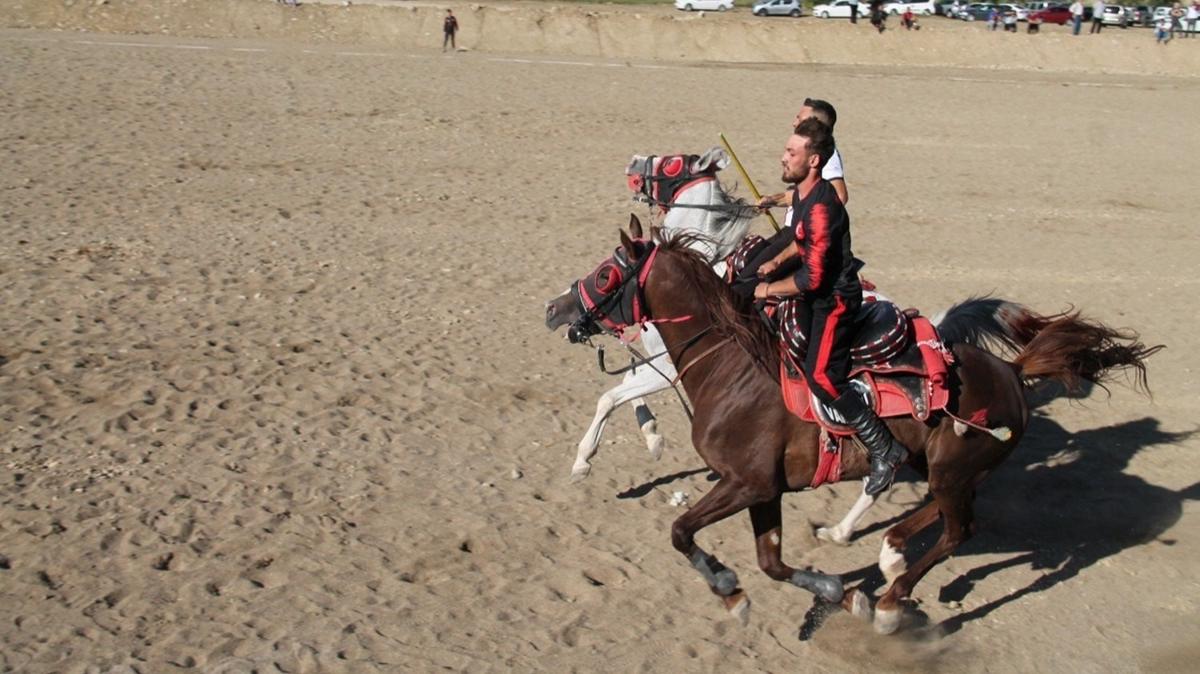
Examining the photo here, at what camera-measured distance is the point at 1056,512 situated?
30.7 feet

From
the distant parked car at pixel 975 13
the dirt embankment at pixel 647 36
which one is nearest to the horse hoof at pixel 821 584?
the dirt embankment at pixel 647 36

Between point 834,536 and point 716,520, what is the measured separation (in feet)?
→ 5.65

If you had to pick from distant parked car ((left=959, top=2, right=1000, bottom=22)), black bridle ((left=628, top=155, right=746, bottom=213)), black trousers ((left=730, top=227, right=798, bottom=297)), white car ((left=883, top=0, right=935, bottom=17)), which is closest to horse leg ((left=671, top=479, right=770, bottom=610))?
black trousers ((left=730, top=227, right=798, bottom=297))

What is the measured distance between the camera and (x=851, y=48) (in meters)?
40.9

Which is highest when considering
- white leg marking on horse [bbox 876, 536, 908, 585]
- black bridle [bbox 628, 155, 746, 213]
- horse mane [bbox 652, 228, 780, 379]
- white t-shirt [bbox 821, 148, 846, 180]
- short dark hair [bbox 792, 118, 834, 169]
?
short dark hair [bbox 792, 118, 834, 169]

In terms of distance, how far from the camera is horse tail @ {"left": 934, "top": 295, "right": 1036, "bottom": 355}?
8320 mm

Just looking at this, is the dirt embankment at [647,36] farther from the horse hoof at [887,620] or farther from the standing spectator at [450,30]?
the horse hoof at [887,620]

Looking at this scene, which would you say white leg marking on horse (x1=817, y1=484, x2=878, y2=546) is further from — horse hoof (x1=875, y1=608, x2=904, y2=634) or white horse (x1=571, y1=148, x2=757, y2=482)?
white horse (x1=571, y1=148, x2=757, y2=482)

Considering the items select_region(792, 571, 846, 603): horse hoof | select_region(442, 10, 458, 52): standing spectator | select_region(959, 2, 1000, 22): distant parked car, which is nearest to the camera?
select_region(792, 571, 846, 603): horse hoof

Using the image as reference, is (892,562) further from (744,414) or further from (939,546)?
(744,414)

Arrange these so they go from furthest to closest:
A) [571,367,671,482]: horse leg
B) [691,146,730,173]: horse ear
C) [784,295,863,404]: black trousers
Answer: [691,146,730,173]: horse ear, [571,367,671,482]: horse leg, [784,295,863,404]: black trousers

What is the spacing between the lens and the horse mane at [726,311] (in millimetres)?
7215

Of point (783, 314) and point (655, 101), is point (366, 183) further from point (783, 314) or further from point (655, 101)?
point (783, 314)

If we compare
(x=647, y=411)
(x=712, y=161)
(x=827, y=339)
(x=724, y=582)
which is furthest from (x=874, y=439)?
(x=712, y=161)
